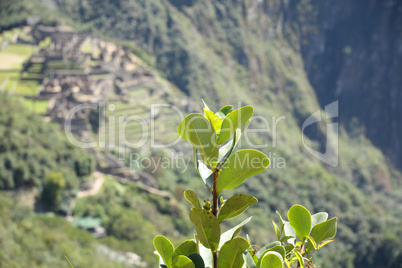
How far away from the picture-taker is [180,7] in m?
42.9

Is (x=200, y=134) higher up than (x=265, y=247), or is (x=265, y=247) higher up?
(x=200, y=134)

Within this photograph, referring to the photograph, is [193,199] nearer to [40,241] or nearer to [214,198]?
[214,198]

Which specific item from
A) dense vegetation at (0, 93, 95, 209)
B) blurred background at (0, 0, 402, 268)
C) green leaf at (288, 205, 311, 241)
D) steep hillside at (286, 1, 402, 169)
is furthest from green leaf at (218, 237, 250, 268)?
steep hillside at (286, 1, 402, 169)

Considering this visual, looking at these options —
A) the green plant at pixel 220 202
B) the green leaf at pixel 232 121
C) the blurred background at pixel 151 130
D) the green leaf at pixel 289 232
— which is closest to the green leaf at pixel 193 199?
the green plant at pixel 220 202

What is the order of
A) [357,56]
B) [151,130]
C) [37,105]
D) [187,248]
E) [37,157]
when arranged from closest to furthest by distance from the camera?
[187,248]
[37,157]
[37,105]
[151,130]
[357,56]

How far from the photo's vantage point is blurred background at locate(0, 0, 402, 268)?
41.9 ft

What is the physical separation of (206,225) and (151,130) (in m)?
17.7

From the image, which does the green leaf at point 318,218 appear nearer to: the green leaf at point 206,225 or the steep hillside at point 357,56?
the green leaf at point 206,225

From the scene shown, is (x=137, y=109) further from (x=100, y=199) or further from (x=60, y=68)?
(x=100, y=199)

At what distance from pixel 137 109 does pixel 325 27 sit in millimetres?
43402

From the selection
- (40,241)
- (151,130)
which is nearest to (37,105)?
(151,130)

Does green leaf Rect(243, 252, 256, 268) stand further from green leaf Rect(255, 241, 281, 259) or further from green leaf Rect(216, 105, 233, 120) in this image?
green leaf Rect(216, 105, 233, 120)

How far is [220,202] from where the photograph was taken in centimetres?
77

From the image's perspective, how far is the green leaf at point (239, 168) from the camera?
692 mm
